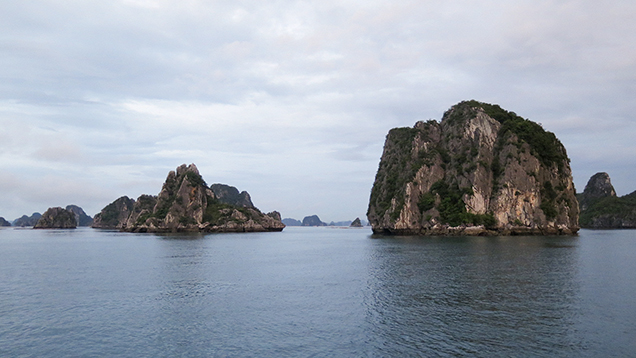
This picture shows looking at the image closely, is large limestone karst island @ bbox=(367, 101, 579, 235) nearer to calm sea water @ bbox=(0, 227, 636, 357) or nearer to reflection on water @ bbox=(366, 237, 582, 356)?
calm sea water @ bbox=(0, 227, 636, 357)

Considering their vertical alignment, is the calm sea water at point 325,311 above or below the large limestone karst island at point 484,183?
below

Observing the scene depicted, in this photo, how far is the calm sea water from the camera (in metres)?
26.3

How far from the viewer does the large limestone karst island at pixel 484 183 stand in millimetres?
153625

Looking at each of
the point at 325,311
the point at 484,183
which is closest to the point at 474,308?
the point at 325,311

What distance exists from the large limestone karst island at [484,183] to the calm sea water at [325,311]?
93.7m

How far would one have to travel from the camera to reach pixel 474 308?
Result: 35.6 meters

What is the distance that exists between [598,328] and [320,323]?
2112 cm

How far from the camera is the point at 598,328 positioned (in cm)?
2936

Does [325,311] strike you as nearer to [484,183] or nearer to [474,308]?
[474,308]

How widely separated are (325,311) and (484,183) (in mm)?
143950

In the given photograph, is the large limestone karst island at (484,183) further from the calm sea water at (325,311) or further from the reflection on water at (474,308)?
the reflection on water at (474,308)

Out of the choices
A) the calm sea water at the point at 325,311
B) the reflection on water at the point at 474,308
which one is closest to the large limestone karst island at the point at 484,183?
the calm sea water at the point at 325,311

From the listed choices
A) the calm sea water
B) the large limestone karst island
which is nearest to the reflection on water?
the calm sea water

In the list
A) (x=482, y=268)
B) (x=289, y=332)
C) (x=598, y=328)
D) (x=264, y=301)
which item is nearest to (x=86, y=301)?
(x=264, y=301)
